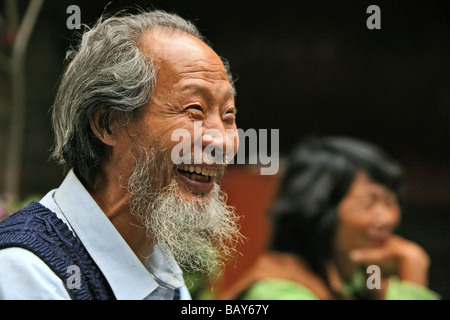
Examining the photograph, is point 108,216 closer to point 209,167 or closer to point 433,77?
point 209,167

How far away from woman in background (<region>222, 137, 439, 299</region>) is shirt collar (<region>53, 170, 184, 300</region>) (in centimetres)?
135

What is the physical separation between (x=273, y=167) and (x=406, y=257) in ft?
3.20

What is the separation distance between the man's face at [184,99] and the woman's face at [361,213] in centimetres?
164

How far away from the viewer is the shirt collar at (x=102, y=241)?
60.8 inches

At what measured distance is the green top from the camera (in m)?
2.79

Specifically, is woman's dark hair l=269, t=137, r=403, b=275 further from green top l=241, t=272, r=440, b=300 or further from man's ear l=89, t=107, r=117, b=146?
man's ear l=89, t=107, r=117, b=146

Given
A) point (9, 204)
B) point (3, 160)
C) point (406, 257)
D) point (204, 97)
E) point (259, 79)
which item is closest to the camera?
point (204, 97)

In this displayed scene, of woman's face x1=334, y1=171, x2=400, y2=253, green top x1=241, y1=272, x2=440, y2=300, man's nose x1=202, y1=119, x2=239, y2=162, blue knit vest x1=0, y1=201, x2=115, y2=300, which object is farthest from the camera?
woman's face x1=334, y1=171, x2=400, y2=253

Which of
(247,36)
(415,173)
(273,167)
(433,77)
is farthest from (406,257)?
(247,36)

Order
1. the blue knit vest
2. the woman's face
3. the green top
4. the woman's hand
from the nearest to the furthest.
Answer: the blue knit vest, the green top, the woman's face, the woman's hand

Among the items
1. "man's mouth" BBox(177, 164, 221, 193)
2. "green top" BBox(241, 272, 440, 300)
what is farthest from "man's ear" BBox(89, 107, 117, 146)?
"green top" BBox(241, 272, 440, 300)

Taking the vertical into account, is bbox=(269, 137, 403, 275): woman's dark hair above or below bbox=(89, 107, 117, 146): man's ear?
below

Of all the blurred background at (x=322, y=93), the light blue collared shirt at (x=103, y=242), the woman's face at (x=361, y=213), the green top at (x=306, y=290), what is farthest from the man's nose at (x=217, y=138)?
the woman's face at (x=361, y=213)

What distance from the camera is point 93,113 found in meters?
1.58
